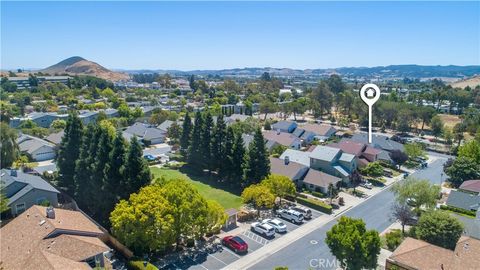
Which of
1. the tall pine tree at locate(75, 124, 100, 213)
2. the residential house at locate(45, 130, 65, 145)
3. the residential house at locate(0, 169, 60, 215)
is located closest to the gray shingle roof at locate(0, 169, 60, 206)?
the residential house at locate(0, 169, 60, 215)

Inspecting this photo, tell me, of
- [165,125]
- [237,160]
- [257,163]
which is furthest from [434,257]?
[165,125]

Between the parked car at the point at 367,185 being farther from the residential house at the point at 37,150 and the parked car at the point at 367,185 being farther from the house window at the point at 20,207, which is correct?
the residential house at the point at 37,150

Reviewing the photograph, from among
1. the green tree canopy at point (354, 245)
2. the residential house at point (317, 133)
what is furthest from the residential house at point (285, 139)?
the green tree canopy at point (354, 245)

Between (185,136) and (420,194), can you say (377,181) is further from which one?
(185,136)

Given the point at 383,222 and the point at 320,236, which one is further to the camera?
the point at 383,222

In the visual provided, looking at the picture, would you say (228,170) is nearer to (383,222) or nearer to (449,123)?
(383,222)

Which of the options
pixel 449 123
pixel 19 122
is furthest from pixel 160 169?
pixel 449 123

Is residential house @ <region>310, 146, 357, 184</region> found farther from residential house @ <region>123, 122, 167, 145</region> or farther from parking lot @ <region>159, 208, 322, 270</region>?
residential house @ <region>123, 122, 167, 145</region>
